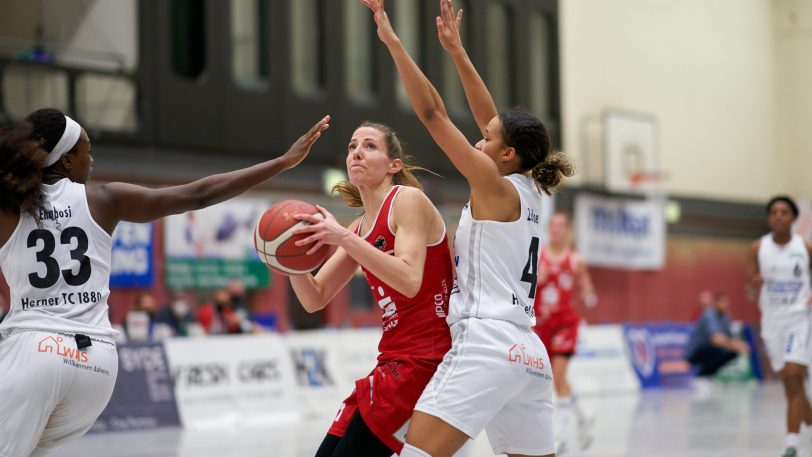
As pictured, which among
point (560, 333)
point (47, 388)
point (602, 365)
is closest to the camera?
point (47, 388)

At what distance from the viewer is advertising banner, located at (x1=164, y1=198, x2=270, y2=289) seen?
15.4 m

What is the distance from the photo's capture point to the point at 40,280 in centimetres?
370

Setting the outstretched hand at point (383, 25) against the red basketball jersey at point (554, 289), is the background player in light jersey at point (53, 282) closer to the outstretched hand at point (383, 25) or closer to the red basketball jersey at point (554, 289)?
the outstretched hand at point (383, 25)

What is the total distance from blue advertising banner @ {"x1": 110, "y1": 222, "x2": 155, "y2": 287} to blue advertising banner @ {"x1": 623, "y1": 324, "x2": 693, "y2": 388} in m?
8.16

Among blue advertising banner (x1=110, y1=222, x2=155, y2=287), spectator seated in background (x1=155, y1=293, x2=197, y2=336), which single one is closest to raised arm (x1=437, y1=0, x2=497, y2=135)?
spectator seated in background (x1=155, y1=293, x2=197, y2=336)

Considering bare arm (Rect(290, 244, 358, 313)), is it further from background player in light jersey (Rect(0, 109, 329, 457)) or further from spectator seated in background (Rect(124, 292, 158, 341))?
spectator seated in background (Rect(124, 292, 158, 341))

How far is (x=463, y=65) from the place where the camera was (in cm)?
444

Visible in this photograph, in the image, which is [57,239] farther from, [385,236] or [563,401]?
[563,401]

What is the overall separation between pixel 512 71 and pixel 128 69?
8630 mm

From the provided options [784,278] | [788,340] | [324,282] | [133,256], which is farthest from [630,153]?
[324,282]

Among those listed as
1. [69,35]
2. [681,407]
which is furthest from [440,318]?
[69,35]

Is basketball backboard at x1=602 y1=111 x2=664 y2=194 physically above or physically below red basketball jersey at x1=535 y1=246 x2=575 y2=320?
above

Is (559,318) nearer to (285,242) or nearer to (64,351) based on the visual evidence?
(285,242)

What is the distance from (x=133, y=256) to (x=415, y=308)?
11259mm
